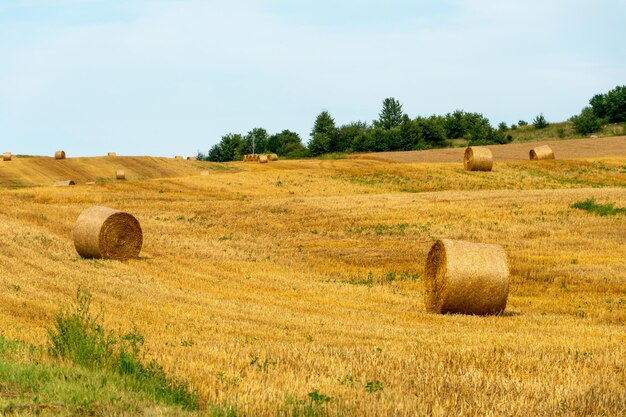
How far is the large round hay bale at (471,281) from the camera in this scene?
18.5m

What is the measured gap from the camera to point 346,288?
876 inches

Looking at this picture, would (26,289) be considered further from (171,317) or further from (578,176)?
(578,176)

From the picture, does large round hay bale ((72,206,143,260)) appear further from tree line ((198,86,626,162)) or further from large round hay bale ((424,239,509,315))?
tree line ((198,86,626,162))

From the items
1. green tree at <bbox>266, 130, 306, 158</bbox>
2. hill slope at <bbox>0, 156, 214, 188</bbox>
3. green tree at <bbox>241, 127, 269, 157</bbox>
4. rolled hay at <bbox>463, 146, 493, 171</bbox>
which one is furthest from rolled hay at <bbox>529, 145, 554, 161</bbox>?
green tree at <bbox>241, 127, 269, 157</bbox>

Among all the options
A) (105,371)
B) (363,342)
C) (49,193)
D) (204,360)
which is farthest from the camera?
(49,193)

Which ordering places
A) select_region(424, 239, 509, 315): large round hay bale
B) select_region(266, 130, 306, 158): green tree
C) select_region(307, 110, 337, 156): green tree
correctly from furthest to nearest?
select_region(266, 130, 306, 158): green tree < select_region(307, 110, 337, 156): green tree < select_region(424, 239, 509, 315): large round hay bale

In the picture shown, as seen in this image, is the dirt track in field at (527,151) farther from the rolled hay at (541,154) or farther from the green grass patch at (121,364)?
the green grass patch at (121,364)

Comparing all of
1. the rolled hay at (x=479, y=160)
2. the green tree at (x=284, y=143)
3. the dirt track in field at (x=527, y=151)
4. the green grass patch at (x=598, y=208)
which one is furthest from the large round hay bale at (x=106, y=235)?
the green tree at (x=284, y=143)

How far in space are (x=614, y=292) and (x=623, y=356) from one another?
36.3 ft

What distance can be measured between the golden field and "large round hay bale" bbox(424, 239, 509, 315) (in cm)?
66

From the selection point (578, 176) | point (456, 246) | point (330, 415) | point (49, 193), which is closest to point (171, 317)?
point (456, 246)

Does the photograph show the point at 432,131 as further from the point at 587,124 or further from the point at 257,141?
the point at 257,141

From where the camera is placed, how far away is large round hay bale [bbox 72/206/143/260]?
25938mm

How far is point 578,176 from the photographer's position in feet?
174
